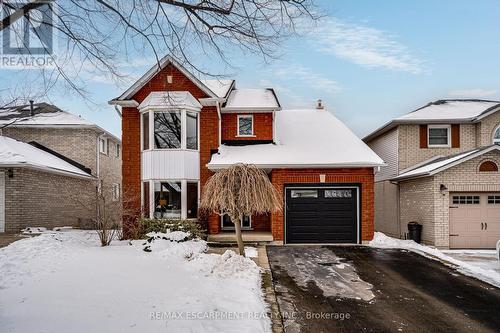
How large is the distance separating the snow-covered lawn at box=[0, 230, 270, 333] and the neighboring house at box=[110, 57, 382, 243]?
4216mm

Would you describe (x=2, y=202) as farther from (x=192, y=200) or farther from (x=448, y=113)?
(x=448, y=113)

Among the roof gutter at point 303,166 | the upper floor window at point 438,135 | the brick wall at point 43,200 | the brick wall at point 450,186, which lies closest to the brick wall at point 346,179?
the roof gutter at point 303,166

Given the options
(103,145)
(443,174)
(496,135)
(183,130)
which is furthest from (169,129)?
(496,135)

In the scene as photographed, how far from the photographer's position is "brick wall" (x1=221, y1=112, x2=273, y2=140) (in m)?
16.0

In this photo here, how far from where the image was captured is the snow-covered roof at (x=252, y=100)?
51.6 feet

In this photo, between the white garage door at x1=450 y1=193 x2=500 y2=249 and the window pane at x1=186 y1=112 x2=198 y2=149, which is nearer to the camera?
the white garage door at x1=450 y1=193 x2=500 y2=249

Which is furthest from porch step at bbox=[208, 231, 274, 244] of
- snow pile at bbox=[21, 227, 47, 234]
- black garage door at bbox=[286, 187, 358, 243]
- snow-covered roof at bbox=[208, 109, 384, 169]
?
snow pile at bbox=[21, 227, 47, 234]

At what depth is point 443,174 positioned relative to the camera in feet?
47.5

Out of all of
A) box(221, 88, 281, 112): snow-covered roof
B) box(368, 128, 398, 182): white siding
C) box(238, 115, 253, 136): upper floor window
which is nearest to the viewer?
box(221, 88, 281, 112): snow-covered roof

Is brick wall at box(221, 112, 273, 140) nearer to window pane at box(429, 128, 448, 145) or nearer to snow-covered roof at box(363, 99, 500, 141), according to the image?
snow-covered roof at box(363, 99, 500, 141)

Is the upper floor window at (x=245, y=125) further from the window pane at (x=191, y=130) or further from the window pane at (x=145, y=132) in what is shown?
the window pane at (x=145, y=132)

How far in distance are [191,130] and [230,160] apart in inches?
90.1

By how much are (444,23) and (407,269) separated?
694 cm

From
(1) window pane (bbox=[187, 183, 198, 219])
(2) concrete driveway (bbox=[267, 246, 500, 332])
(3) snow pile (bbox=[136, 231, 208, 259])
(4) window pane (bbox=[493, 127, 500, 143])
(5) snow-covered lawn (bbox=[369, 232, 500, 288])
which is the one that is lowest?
(5) snow-covered lawn (bbox=[369, 232, 500, 288])
